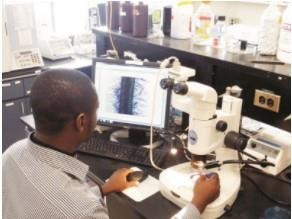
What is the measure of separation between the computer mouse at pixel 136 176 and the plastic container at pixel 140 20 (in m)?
0.78

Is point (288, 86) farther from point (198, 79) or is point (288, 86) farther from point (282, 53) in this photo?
point (198, 79)

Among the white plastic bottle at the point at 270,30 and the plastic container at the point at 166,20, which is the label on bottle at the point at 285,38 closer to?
the white plastic bottle at the point at 270,30

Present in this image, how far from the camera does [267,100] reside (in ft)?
4.41

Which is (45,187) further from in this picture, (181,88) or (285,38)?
(285,38)

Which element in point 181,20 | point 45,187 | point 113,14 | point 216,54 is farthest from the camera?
point 113,14

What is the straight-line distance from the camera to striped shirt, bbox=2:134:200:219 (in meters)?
0.92

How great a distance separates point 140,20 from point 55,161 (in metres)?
1.00

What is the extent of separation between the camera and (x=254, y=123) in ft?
5.14

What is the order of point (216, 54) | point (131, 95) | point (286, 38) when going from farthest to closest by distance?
point (131, 95)
point (216, 54)
point (286, 38)

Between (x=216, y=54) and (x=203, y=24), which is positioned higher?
(x=203, y=24)

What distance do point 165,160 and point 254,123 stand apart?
0.45 m

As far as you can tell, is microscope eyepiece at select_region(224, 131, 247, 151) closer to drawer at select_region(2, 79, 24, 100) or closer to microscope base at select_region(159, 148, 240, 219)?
microscope base at select_region(159, 148, 240, 219)

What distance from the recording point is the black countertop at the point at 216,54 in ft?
3.98

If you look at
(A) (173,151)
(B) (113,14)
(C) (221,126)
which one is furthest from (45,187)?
(B) (113,14)
